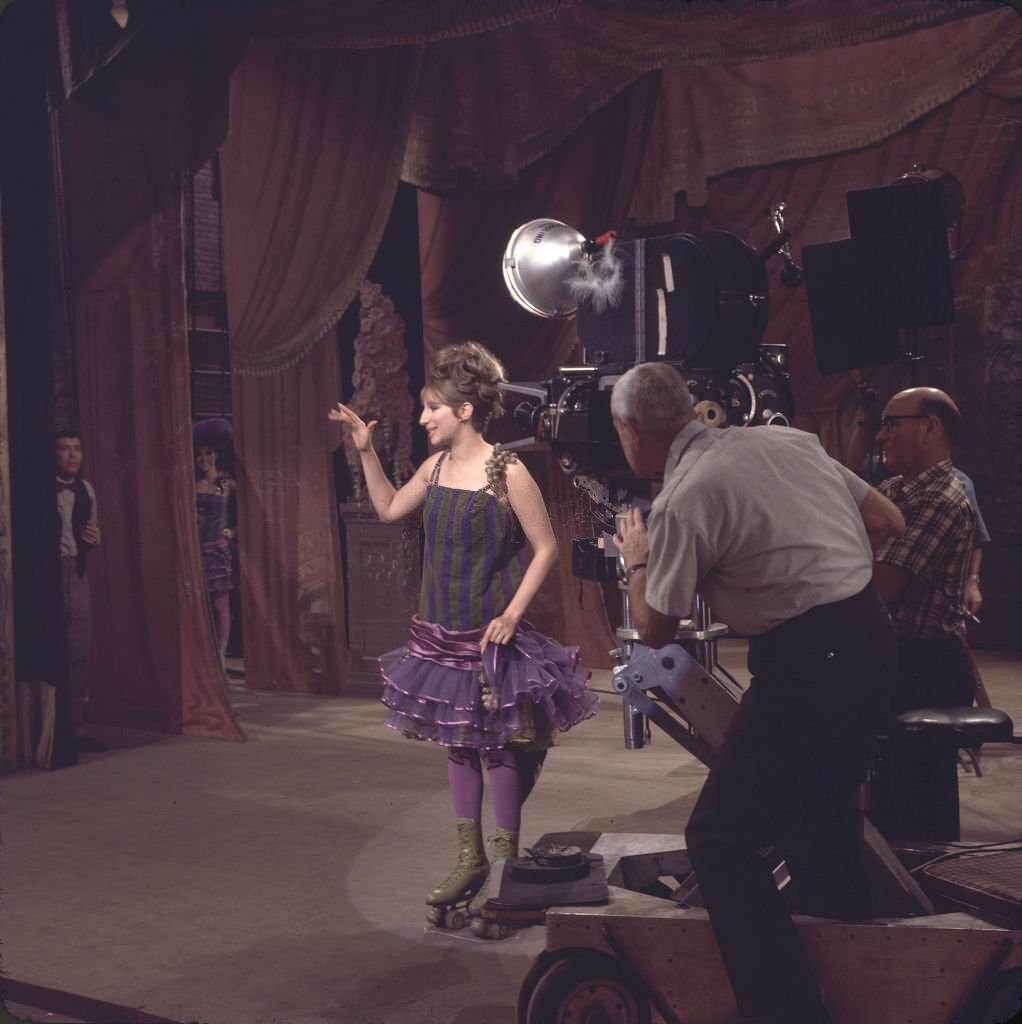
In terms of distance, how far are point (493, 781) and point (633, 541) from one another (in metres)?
1.22

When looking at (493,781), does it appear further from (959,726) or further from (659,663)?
(959,726)

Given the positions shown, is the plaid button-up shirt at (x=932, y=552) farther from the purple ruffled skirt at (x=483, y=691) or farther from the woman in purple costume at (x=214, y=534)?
the woman in purple costume at (x=214, y=534)

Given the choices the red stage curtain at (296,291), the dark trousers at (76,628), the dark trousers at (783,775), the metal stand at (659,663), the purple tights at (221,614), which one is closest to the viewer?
the dark trousers at (783,775)

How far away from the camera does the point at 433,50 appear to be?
306 inches

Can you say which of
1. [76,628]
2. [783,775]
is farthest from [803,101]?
[783,775]

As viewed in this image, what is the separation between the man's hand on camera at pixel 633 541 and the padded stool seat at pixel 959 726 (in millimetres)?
777

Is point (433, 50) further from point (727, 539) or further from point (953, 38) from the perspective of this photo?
point (727, 539)

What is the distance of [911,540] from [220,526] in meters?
5.14

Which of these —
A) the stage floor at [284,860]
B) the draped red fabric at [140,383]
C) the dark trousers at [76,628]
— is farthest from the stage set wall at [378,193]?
the stage floor at [284,860]

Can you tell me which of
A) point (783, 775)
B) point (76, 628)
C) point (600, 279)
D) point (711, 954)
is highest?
point (600, 279)

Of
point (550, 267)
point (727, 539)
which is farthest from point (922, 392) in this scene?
point (727, 539)

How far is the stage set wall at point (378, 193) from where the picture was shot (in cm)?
662

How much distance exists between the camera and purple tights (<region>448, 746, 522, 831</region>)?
3895mm

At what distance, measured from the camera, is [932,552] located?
3771mm
